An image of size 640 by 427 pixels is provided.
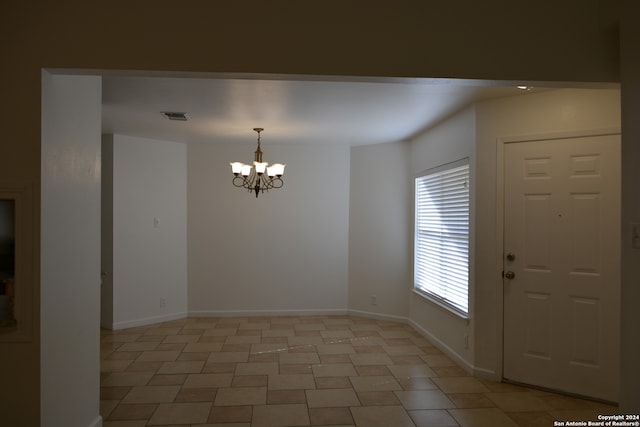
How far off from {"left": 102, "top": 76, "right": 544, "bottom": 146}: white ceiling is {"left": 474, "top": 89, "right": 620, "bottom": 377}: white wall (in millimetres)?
163

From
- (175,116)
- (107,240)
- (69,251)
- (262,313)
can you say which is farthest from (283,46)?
(262,313)

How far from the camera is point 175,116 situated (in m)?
4.69

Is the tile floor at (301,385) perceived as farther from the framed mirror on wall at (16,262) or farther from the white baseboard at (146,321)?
the framed mirror on wall at (16,262)

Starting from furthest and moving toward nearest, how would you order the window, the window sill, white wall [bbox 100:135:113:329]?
white wall [bbox 100:135:113:329] → the window → the window sill

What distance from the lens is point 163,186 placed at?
630 centimetres

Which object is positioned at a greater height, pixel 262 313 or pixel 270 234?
pixel 270 234

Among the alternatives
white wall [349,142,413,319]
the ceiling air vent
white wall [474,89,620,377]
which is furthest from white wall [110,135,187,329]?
white wall [474,89,620,377]

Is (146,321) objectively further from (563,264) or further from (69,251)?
(563,264)

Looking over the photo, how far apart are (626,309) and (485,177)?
1916mm

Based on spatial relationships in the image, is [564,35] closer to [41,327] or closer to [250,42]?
[250,42]

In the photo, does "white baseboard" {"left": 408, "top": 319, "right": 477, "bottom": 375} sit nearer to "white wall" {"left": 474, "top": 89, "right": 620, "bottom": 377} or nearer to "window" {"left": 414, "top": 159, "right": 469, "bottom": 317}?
"white wall" {"left": 474, "top": 89, "right": 620, "bottom": 377}

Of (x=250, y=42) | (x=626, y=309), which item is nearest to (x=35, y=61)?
(x=250, y=42)

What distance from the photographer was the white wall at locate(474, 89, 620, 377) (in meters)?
3.75

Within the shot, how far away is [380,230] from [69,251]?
4479 mm
